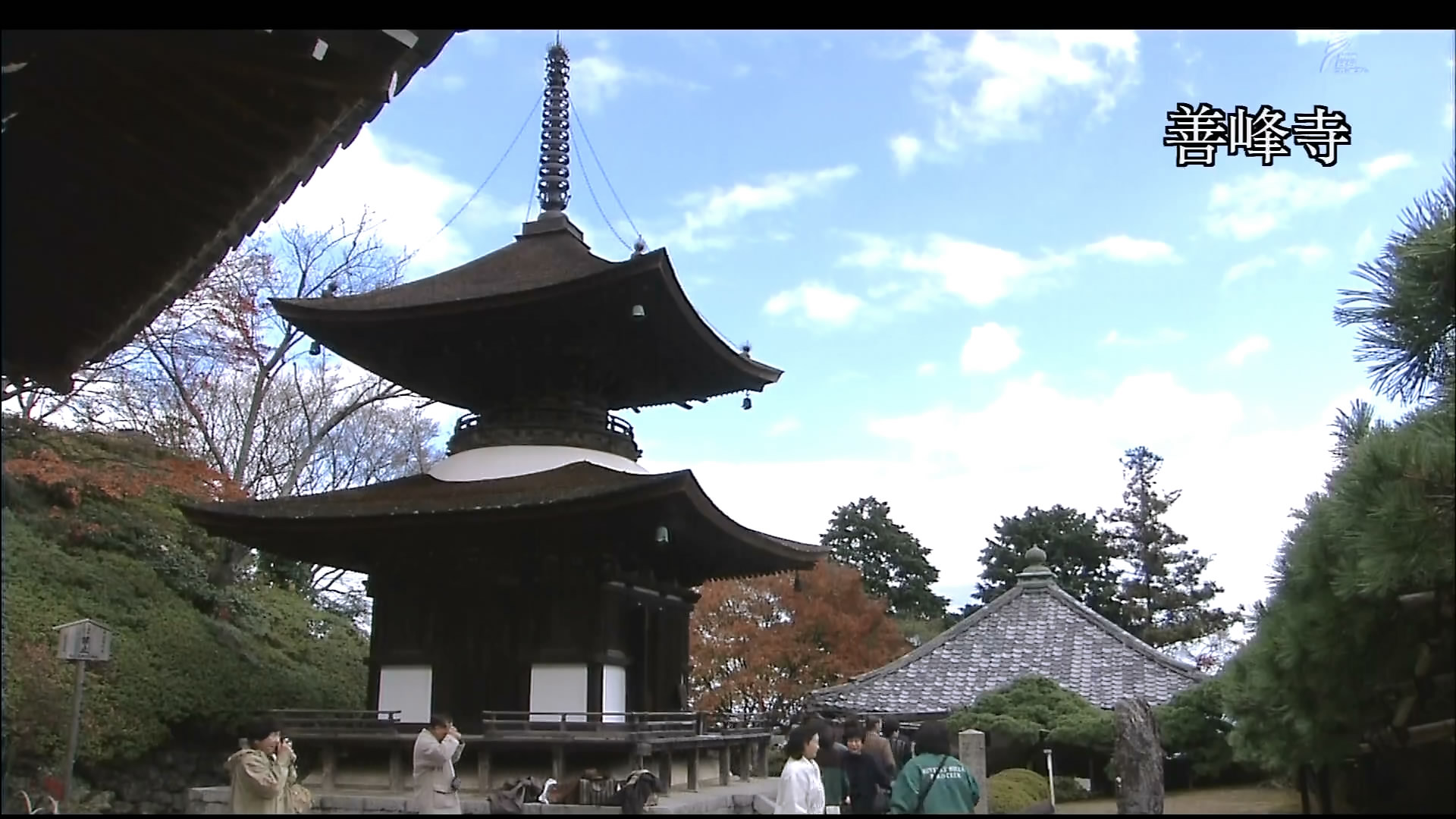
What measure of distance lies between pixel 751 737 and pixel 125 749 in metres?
8.88

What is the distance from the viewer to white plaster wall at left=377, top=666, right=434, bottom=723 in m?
13.8

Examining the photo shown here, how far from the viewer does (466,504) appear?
43.6 feet

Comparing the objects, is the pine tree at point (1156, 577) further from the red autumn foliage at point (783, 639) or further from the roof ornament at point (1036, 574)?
the roof ornament at point (1036, 574)

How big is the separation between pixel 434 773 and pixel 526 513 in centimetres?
453

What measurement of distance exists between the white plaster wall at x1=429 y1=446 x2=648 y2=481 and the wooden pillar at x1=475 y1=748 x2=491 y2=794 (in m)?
3.60

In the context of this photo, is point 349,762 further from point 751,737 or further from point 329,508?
point 751,737

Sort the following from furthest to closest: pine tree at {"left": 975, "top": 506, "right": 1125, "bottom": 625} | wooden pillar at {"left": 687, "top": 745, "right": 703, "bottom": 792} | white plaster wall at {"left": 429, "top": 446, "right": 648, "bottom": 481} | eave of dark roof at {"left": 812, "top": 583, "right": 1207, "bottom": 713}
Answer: pine tree at {"left": 975, "top": 506, "right": 1125, "bottom": 625} → white plaster wall at {"left": 429, "top": 446, "right": 648, "bottom": 481} → eave of dark roof at {"left": 812, "top": 583, "right": 1207, "bottom": 713} → wooden pillar at {"left": 687, "top": 745, "right": 703, "bottom": 792}

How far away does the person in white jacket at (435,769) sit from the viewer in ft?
27.9

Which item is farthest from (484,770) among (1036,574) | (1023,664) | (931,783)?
(1036,574)

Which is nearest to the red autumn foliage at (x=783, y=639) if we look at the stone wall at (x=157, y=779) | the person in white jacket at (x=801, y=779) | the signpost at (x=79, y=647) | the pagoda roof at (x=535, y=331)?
the pagoda roof at (x=535, y=331)

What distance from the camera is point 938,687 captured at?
14.8 m

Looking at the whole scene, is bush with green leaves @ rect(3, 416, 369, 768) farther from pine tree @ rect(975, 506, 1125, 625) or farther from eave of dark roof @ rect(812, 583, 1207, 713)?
pine tree @ rect(975, 506, 1125, 625)

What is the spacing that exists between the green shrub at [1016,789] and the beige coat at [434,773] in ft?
18.6

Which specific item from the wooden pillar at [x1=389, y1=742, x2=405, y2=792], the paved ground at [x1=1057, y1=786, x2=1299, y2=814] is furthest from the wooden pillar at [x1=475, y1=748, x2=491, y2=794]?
the paved ground at [x1=1057, y1=786, x2=1299, y2=814]
